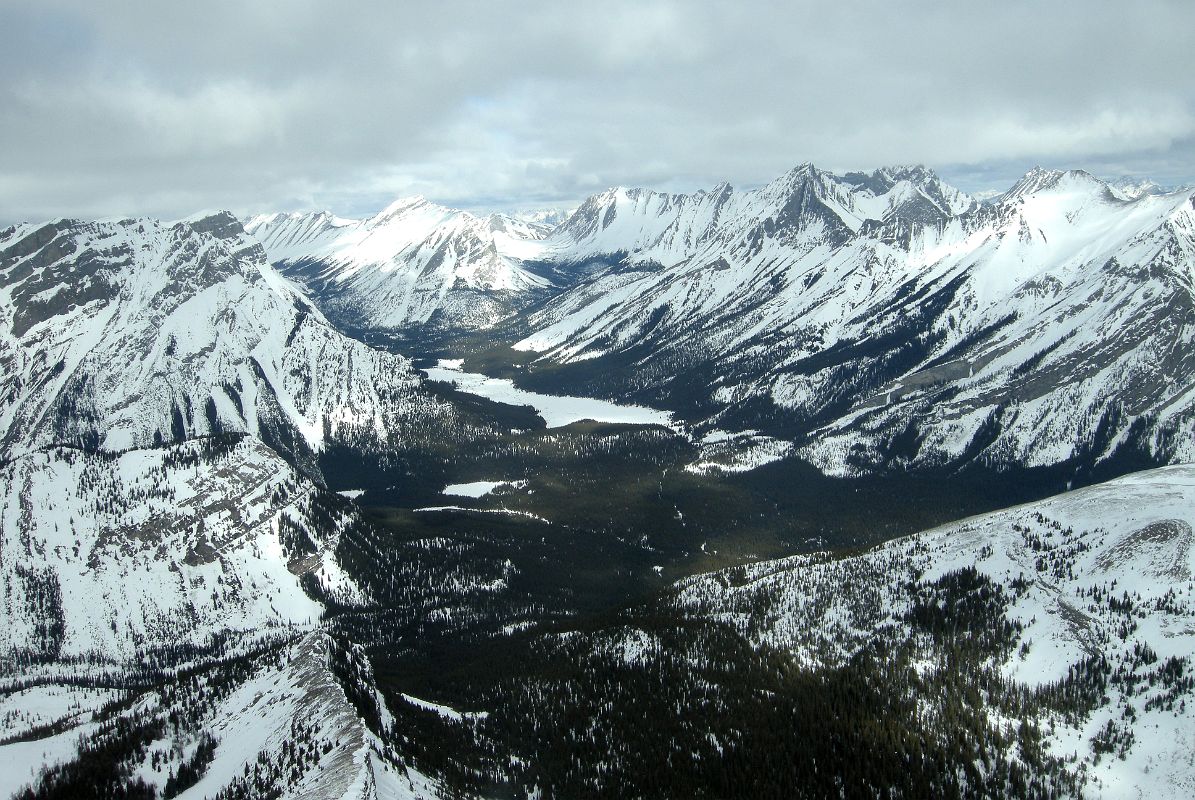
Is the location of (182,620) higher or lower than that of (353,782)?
lower

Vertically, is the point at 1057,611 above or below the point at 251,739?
below

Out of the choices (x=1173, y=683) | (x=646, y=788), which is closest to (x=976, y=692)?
(x=1173, y=683)

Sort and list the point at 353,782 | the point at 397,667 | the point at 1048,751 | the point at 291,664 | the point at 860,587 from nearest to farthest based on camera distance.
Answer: the point at 353,782, the point at 1048,751, the point at 291,664, the point at 860,587, the point at 397,667

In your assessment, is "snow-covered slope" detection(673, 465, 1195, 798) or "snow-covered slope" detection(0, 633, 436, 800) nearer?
"snow-covered slope" detection(0, 633, 436, 800)

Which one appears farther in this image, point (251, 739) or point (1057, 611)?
point (1057, 611)

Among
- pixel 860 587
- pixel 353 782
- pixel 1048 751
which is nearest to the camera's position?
pixel 353 782

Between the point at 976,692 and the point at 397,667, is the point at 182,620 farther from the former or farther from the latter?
the point at 976,692

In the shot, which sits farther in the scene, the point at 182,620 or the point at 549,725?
the point at 182,620

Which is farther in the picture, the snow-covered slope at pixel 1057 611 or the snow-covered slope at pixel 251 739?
the snow-covered slope at pixel 1057 611
